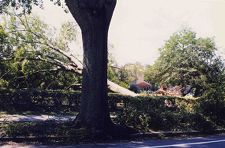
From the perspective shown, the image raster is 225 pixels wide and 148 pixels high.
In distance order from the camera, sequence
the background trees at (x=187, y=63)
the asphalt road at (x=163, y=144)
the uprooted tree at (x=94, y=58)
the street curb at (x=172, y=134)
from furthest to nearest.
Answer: the background trees at (x=187, y=63)
the street curb at (x=172, y=134)
the uprooted tree at (x=94, y=58)
the asphalt road at (x=163, y=144)

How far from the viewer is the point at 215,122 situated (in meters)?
18.3

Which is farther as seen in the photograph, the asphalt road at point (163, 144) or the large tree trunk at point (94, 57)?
the large tree trunk at point (94, 57)

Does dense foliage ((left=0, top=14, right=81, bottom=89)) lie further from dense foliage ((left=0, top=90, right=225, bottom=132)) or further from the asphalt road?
the asphalt road

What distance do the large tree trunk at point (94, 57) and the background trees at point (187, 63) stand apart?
26.3 m

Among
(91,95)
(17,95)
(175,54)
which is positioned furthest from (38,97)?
(175,54)

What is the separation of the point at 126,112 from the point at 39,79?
11880 mm

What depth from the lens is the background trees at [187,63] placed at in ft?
139

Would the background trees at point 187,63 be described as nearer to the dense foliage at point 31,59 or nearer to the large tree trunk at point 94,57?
the dense foliage at point 31,59

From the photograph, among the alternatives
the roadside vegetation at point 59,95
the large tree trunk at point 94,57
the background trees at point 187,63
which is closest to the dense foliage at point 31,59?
the roadside vegetation at point 59,95

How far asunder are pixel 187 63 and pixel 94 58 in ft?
112

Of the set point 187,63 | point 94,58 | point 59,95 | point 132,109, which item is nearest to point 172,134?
point 132,109

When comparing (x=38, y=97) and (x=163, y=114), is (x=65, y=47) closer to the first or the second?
(x=38, y=97)

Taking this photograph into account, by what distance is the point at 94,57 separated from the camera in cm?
1350

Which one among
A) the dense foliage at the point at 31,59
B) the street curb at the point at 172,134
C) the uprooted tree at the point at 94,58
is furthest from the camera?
the dense foliage at the point at 31,59
